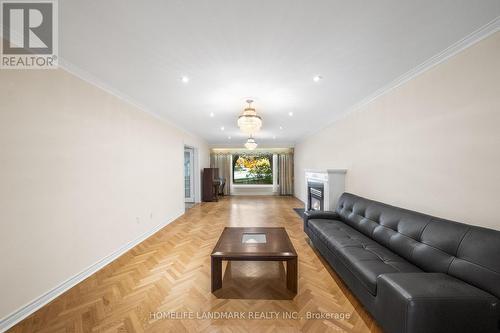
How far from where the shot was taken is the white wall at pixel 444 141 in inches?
59.9

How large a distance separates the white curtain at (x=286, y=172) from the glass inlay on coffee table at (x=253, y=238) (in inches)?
250

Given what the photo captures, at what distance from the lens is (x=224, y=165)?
8.86m

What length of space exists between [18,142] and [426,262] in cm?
383

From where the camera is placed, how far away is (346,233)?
249 centimetres

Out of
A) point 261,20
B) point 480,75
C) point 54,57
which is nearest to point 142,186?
point 54,57

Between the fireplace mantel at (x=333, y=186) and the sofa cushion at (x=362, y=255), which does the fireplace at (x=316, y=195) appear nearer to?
the fireplace mantel at (x=333, y=186)

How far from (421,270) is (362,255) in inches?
18.3

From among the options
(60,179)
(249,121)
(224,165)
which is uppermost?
(249,121)

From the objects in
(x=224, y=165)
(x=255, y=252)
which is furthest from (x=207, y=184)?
(x=255, y=252)

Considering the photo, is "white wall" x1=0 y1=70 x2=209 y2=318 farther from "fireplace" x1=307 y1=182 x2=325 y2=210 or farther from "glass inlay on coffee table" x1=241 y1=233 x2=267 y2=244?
"fireplace" x1=307 y1=182 x2=325 y2=210

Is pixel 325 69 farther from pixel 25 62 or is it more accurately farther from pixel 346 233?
pixel 25 62

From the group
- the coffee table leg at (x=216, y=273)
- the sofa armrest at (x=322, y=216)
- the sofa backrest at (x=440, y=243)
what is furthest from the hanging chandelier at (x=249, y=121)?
the sofa backrest at (x=440, y=243)

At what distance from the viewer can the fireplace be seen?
12.9ft

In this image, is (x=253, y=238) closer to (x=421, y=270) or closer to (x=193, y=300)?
(x=193, y=300)
